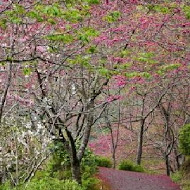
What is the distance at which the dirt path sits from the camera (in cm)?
1379

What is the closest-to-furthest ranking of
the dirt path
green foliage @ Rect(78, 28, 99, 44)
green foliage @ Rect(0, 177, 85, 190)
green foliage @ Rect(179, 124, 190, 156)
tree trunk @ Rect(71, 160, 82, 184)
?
green foliage @ Rect(78, 28, 99, 44) → green foliage @ Rect(0, 177, 85, 190) → tree trunk @ Rect(71, 160, 82, 184) → the dirt path → green foliage @ Rect(179, 124, 190, 156)

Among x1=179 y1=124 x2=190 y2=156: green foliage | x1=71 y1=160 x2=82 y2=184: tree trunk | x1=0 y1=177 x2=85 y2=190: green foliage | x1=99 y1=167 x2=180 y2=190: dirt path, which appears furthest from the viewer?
x1=179 y1=124 x2=190 y2=156: green foliage

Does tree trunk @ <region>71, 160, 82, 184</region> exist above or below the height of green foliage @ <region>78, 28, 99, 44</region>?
below

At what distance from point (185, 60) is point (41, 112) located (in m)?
4.48

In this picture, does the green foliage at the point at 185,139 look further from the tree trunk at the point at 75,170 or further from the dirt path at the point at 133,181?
the tree trunk at the point at 75,170

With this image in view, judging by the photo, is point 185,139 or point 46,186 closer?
point 46,186

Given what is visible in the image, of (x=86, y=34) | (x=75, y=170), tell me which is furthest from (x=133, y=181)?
(x=86, y=34)

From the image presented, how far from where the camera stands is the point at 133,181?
565 inches

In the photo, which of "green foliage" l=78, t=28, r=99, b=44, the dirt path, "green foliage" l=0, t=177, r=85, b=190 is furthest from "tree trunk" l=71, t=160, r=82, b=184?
"green foliage" l=78, t=28, r=99, b=44

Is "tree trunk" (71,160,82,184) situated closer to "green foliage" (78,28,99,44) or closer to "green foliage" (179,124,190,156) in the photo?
"green foliage" (78,28,99,44)

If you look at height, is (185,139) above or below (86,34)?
below

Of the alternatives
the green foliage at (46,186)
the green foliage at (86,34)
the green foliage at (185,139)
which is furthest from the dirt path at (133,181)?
the green foliage at (86,34)

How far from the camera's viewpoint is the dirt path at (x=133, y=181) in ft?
45.2

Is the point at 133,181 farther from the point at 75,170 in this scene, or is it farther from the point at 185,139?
the point at 75,170
